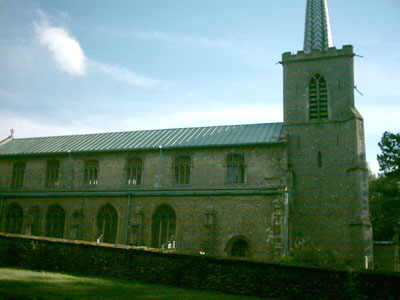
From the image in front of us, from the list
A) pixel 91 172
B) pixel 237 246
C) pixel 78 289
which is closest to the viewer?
pixel 78 289

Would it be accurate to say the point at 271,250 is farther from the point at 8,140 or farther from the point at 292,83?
the point at 8,140

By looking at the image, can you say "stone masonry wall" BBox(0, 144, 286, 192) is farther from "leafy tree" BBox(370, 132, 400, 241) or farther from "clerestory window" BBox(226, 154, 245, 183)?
"leafy tree" BBox(370, 132, 400, 241)

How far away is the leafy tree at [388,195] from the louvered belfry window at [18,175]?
3109cm

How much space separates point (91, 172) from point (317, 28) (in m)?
20.4

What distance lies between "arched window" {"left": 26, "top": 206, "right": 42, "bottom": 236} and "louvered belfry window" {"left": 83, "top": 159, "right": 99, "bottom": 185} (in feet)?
13.4

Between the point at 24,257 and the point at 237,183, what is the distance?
13966mm

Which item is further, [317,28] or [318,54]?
[317,28]

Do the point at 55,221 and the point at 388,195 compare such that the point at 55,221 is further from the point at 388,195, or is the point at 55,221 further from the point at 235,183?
the point at 388,195

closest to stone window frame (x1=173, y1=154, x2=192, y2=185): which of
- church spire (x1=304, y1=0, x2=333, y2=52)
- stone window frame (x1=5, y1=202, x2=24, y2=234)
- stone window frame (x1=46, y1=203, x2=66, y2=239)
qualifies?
stone window frame (x1=46, y1=203, x2=66, y2=239)

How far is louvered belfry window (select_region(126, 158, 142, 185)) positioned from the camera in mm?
31125

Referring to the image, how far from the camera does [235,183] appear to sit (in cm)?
2841

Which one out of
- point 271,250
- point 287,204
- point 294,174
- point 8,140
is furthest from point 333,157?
point 8,140

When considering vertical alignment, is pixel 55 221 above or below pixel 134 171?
below

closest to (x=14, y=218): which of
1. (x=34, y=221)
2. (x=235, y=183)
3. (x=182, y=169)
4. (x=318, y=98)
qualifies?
(x=34, y=221)
